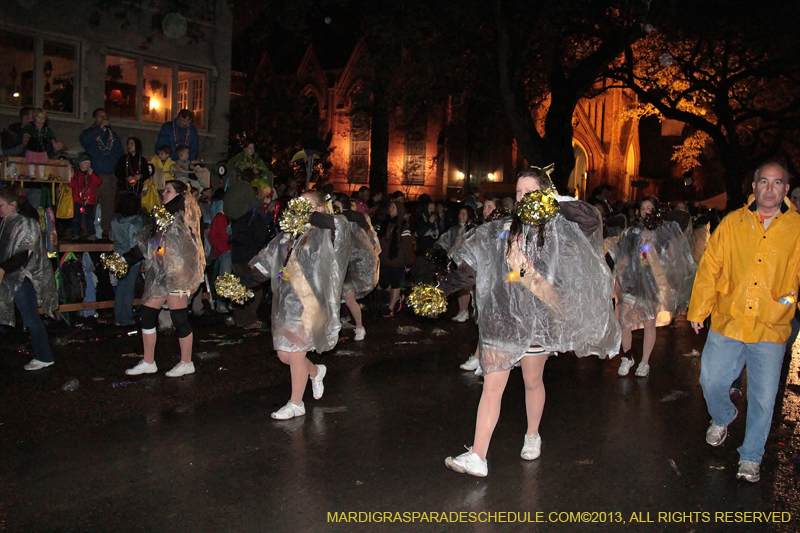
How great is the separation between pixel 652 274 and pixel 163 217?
215 inches

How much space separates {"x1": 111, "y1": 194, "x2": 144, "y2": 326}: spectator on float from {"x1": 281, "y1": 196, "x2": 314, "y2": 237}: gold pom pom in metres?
4.95

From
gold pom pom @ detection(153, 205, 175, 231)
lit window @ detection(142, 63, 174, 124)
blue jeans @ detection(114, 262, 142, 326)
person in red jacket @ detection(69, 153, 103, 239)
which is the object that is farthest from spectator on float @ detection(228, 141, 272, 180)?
lit window @ detection(142, 63, 174, 124)

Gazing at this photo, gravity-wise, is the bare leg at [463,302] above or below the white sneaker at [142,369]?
above

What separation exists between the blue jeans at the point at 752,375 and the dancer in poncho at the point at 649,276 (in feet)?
8.99

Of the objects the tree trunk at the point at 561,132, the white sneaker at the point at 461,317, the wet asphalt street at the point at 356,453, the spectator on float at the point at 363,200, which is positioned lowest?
the wet asphalt street at the point at 356,453

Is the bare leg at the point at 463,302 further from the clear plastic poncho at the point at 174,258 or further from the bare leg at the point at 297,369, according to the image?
the bare leg at the point at 297,369

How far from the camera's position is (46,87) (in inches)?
602

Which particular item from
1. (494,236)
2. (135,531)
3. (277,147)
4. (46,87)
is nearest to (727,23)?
(277,147)

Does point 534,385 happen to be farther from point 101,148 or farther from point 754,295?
point 101,148

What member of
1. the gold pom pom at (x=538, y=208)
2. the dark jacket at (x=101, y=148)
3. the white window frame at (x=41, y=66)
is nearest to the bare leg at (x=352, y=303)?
the gold pom pom at (x=538, y=208)

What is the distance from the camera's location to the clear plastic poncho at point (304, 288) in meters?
6.03

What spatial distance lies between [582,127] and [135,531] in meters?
41.6

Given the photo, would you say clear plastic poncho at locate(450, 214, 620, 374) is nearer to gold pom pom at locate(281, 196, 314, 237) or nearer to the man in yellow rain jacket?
the man in yellow rain jacket

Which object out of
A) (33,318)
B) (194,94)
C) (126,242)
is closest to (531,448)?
(33,318)
